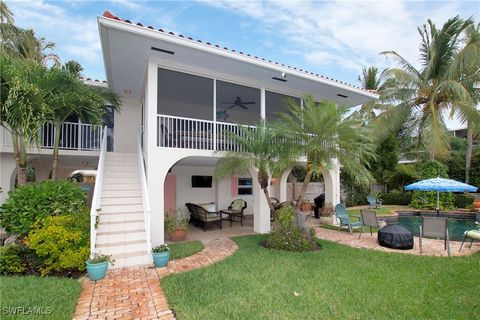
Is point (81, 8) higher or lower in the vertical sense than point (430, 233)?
higher

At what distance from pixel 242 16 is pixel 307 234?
26.3 ft

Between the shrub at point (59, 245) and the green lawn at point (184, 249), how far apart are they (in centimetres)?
222

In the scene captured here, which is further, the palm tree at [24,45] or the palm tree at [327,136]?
the palm tree at [24,45]

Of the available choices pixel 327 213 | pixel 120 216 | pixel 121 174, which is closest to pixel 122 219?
pixel 120 216

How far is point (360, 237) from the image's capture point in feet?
34.1

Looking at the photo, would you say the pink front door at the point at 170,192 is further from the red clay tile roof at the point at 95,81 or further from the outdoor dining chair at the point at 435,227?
the outdoor dining chair at the point at 435,227

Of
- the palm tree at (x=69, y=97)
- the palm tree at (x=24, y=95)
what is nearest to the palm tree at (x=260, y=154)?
the palm tree at (x=69, y=97)

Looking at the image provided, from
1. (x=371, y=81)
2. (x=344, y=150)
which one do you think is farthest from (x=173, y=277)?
(x=371, y=81)

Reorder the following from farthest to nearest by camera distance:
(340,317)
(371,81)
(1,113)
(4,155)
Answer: (371,81) < (4,155) < (1,113) < (340,317)

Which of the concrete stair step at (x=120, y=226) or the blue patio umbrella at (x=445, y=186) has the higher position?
the blue patio umbrella at (x=445, y=186)

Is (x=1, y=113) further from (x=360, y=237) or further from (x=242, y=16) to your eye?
(x=360, y=237)

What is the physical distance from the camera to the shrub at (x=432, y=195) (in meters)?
17.9

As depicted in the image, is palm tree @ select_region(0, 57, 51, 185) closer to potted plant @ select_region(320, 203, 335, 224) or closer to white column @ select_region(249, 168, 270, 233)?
white column @ select_region(249, 168, 270, 233)

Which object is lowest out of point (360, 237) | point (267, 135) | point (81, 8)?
point (360, 237)
